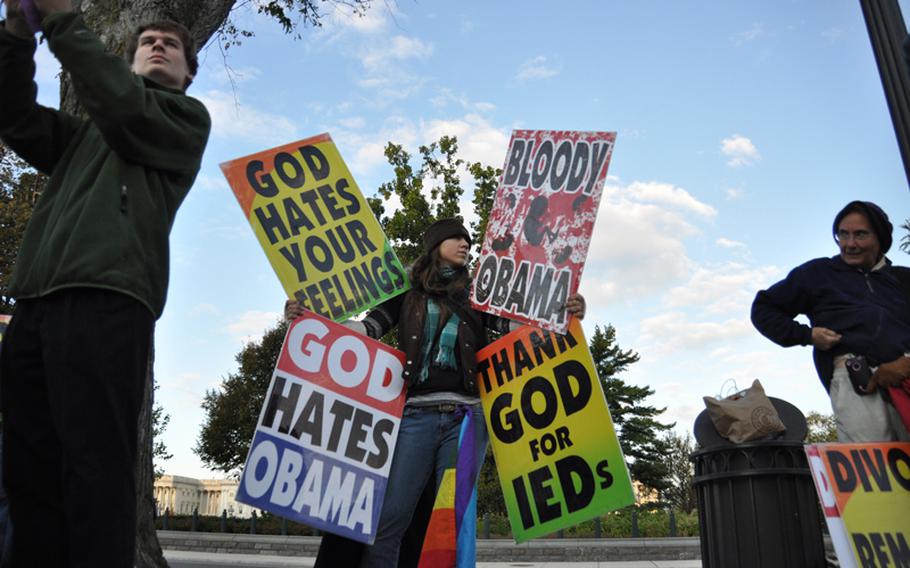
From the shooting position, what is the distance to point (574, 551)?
15766 mm

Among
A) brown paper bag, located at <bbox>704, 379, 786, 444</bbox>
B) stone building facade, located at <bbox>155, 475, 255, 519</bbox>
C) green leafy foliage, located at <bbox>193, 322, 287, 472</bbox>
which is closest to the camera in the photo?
brown paper bag, located at <bbox>704, 379, 786, 444</bbox>

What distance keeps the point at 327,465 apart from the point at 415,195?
19.7m

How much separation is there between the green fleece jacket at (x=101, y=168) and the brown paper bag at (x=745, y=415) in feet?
9.68

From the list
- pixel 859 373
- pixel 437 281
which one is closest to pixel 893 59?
pixel 859 373

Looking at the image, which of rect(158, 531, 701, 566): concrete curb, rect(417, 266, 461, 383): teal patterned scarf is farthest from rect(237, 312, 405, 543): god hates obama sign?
rect(158, 531, 701, 566): concrete curb

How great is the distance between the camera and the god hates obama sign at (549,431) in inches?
138

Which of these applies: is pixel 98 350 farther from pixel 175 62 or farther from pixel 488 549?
pixel 488 549

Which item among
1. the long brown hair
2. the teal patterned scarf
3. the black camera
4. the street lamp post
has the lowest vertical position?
the black camera

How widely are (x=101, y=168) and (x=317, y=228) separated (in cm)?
203

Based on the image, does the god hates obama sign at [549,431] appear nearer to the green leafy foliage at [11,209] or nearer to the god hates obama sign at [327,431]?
the god hates obama sign at [327,431]

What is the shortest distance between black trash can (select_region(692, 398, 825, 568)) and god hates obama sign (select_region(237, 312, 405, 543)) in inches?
68.3

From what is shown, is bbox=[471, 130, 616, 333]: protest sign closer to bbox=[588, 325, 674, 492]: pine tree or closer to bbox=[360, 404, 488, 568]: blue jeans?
bbox=[360, 404, 488, 568]: blue jeans

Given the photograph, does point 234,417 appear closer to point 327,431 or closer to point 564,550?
point 564,550

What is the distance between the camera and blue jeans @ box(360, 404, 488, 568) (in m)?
3.32
